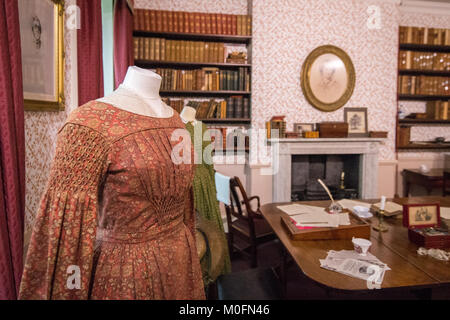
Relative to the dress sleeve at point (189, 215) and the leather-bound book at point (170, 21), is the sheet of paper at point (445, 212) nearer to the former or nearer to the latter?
the dress sleeve at point (189, 215)

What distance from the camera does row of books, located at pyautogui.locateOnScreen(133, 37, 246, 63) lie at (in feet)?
10.8

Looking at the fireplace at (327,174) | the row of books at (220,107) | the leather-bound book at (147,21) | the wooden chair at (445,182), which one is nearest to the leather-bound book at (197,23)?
the leather-bound book at (147,21)

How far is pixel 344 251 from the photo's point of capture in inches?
56.1

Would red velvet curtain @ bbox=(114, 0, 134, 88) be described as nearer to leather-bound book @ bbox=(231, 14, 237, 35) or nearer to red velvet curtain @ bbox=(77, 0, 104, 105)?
red velvet curtain @ bbox=(77, 0, 104, 105)

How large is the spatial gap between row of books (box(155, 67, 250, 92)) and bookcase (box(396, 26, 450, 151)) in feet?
6.90

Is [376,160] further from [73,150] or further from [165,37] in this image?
[73,150]

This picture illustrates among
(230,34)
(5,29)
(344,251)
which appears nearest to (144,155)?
(5,29)

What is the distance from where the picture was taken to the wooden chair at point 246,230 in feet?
7.45

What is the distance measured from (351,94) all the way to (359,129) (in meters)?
0.46

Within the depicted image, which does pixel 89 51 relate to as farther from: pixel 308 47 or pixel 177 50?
pixel 308 47

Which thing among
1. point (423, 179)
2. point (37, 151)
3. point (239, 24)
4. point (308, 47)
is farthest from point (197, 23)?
point (423, 179)

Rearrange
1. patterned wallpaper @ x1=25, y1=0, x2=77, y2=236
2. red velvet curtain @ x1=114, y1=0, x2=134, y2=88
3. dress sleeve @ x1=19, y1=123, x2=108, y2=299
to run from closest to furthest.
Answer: dress sleeve @ x1=19, y1=123, x2=108, y2=299 → patterned wallpaper @ x1=25, y1=0, x2=77, y2=236 → red velvet curtain @ x1=114, y1=0, x2=134, y2=88

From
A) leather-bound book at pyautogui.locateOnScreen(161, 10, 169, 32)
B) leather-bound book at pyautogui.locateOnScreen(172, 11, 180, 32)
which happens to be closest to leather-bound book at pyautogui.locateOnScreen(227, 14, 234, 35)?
leather-bound book at pyautogui.locateOnScreen(172, 11, 180, 32)

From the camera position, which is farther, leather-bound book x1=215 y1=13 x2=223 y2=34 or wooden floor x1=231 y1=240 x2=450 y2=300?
leather-bound book x1=215 y1=13 x2=223 y2=34
